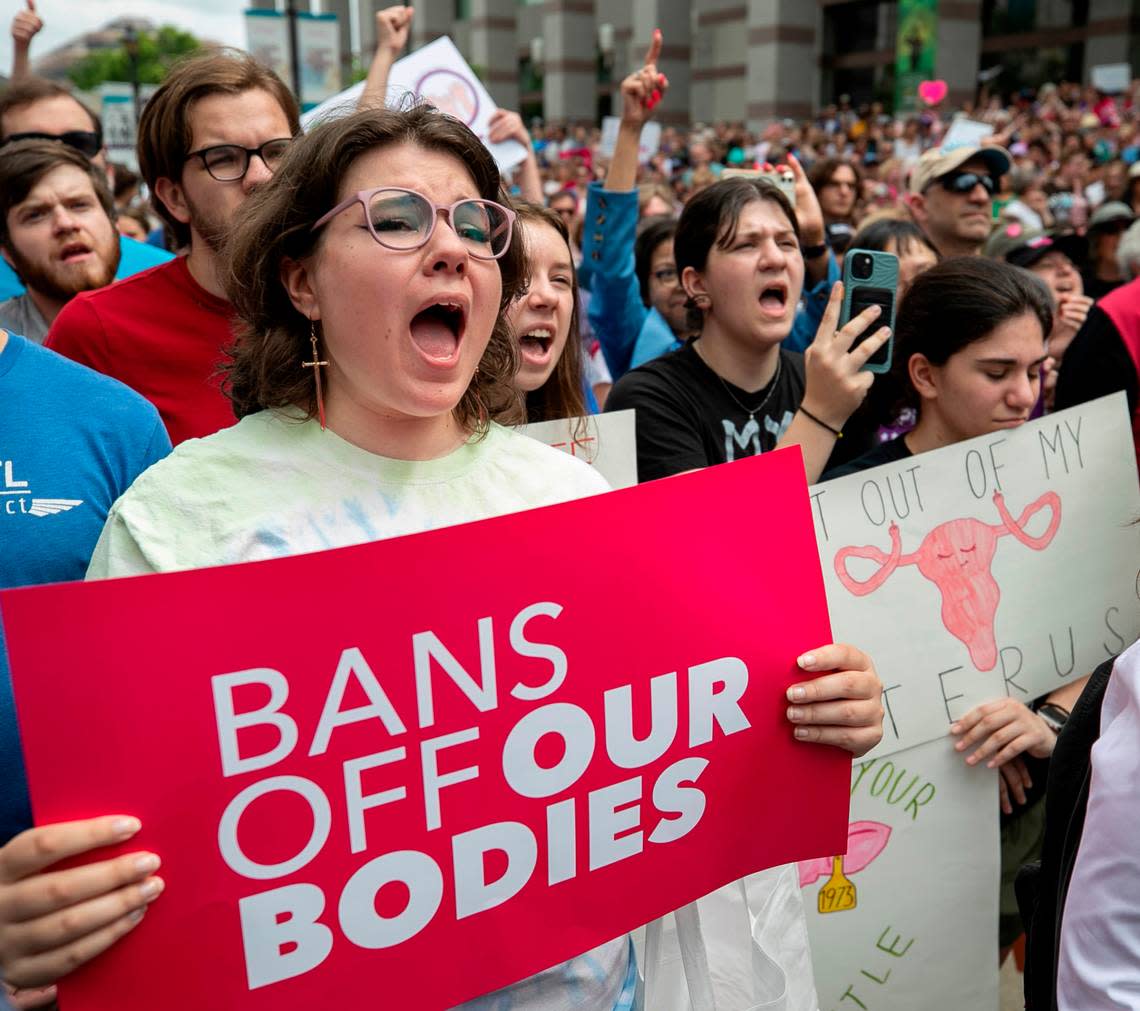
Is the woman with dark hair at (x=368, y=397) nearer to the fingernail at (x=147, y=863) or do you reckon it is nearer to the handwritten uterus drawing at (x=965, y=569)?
the fingernail at (x=147, y=863)

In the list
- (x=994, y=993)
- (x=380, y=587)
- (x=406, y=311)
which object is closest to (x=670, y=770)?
(x=380, y=587)

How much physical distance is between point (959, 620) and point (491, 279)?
1.37 metres

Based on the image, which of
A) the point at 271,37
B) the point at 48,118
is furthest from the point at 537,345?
the point at 271,37

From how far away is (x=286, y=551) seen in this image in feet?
4.18

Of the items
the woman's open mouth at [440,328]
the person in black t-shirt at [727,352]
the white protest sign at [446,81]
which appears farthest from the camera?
the white protest sign at [446,81]

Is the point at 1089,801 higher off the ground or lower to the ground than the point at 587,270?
lower

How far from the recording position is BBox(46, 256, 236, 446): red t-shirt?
2.16 m

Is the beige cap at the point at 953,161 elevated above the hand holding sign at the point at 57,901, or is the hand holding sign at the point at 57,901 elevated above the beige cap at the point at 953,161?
the beige cap at the point at 953,161

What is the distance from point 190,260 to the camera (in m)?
2.29

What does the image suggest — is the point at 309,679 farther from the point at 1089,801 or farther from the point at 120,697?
the point at 1089,801

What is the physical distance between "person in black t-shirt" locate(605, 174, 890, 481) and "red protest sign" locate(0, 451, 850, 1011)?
107 cm

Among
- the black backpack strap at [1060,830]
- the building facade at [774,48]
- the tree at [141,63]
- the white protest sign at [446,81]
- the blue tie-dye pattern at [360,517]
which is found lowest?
the black backpack strap at [1060,830]

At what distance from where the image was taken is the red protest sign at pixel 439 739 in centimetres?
109

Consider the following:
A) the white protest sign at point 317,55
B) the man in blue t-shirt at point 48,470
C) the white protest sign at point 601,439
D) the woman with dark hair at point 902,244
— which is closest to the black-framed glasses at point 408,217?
the man in blue t-shirt at point 48,470
